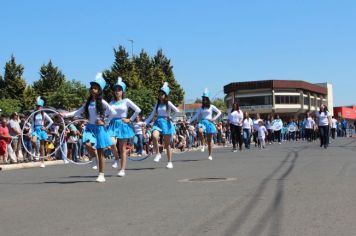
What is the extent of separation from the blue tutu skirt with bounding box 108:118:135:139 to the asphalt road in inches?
37.5

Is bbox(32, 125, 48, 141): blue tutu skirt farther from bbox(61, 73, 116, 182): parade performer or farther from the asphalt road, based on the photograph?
bbox(61, 73, 116, 182): parade performer

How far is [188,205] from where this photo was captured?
7.84m

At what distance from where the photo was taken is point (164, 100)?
1473 cm

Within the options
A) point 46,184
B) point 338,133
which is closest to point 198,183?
point 46,184

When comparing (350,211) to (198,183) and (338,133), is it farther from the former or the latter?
(338,133)

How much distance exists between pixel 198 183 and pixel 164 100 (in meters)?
4.67

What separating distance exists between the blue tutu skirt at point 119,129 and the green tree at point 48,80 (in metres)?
64.3

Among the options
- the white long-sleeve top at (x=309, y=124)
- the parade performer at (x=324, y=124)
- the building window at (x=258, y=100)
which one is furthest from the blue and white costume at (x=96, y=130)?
the building window at (x=258, y=100)

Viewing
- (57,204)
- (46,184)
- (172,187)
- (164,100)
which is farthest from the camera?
(164,100)

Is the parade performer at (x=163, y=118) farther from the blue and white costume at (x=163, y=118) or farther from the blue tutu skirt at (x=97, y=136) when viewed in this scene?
Result: the blue tutu skirt at (x=97, y=136)

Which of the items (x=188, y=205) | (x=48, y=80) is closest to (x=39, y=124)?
(x=188, y=205)

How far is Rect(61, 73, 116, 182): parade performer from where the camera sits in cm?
1153

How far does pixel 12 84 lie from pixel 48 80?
8.16 m

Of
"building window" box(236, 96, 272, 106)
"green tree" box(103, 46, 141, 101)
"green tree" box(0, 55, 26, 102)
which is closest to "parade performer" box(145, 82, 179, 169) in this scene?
"green tree" box(103, 46, 141, 101)
